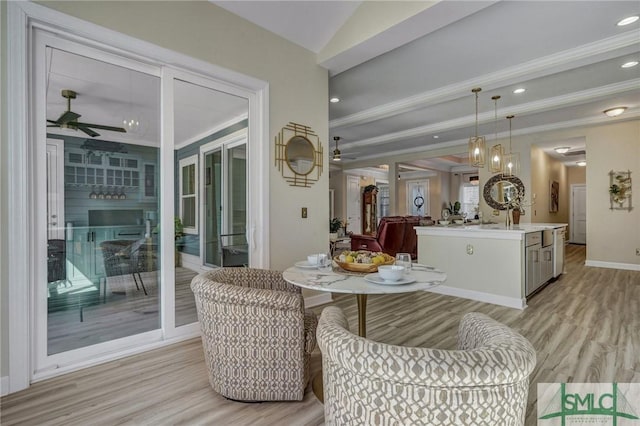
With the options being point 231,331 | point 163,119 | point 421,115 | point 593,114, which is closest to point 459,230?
point 421,115

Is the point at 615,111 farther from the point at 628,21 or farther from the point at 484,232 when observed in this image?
the point at 484,232

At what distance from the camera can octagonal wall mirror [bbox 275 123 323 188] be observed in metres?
3.35

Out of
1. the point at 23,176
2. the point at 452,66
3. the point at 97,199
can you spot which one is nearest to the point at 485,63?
the point at 452,66

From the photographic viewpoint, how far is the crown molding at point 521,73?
3254 millimetres

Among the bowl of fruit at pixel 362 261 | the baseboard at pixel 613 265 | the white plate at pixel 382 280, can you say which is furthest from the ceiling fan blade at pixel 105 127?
the baseboard at pixel 613 265

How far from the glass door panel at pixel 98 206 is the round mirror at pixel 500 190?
22.9ft

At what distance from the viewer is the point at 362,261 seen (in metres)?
1.95

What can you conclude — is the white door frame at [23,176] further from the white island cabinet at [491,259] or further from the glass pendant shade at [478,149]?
the glass pendant shade at [478,149]

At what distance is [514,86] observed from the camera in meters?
4.43

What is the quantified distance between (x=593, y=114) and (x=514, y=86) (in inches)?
102

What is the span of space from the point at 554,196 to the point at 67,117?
10619 mm

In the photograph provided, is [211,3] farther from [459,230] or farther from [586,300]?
[586,300]

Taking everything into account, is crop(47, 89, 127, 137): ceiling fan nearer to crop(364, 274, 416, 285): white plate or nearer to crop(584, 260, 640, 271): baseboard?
crop(364, 274, 416, 285): white plate

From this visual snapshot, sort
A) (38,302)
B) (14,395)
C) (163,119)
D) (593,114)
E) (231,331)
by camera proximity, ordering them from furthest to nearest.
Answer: (593,114) → (163,119) → (38,302) → (14,395) → (231,331)
